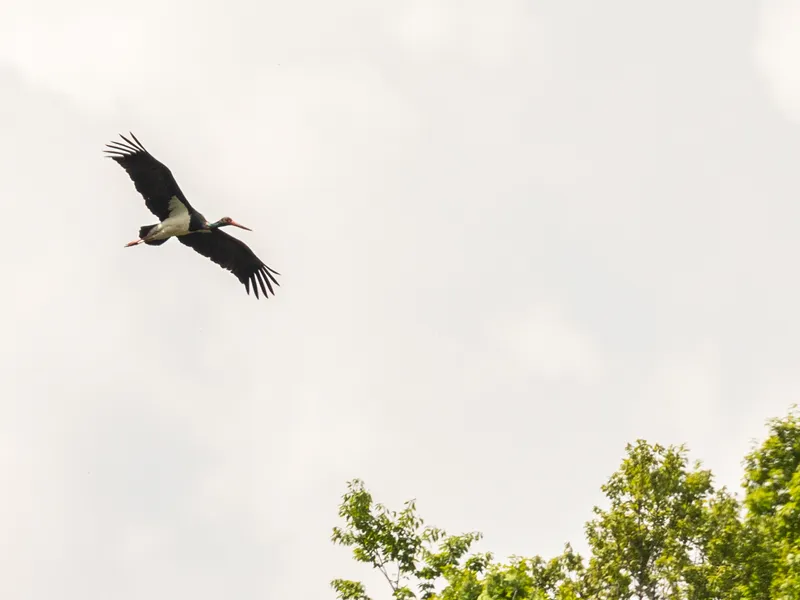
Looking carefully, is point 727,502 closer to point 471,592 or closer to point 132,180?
point 471,592

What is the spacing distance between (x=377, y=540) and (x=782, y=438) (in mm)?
7702

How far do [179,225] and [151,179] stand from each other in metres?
1.10

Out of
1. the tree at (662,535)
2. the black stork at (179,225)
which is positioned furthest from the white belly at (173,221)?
the tree at (662,535)

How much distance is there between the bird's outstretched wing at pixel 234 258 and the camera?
82.4 feet

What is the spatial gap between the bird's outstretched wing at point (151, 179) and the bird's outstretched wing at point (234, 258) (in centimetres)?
219

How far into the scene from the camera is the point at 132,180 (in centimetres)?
2295

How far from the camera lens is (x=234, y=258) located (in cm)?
2522

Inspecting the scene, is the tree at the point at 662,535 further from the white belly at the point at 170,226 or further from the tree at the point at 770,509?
the white belly at the point at 170,226

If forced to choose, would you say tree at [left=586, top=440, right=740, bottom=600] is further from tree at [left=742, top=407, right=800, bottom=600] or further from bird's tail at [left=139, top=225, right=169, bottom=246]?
bird's tail at [left=139, top=225, right=169, bottom=246]

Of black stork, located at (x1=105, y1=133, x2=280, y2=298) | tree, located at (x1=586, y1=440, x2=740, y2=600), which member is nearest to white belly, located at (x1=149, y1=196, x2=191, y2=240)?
black stork, located at (x1=105, y1=133, x2=280, y2=298)

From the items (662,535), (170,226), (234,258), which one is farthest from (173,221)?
(662,535)

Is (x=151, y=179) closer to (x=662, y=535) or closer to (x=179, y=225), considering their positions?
(x=179, y=225)

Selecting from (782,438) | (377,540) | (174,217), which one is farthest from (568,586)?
(174,217)

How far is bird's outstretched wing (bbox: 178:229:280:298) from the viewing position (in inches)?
989
